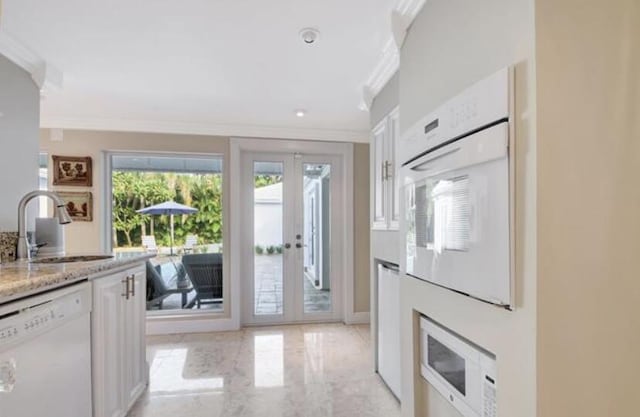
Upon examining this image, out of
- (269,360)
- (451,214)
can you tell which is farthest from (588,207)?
(269,360)

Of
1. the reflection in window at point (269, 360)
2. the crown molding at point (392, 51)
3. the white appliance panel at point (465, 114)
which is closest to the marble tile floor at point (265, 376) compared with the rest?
the reflection in window at point (269, 360)

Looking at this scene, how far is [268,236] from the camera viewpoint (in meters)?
4.05

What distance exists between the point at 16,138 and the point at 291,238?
2.63 meters

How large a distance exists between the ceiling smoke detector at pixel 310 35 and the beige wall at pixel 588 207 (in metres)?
1.30

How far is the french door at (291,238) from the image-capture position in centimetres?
402

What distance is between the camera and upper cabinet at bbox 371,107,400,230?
Result: 7.73 ft

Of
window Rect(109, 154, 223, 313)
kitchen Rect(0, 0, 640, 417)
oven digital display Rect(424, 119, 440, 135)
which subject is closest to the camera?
kitchen Rect(0, 0, 640, 417)

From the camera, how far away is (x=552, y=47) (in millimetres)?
924

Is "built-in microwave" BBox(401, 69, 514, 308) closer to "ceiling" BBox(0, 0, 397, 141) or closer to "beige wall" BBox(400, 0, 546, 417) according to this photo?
"beige wall" BBox(400, 0, 546, 417)

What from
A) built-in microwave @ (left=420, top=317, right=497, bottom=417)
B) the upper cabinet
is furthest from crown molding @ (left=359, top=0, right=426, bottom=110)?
built-in microwave @ (left=420, top=317, right=497, bottom=417)

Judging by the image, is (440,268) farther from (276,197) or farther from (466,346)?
(276,197)

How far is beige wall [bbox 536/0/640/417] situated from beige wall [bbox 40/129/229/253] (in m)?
3.65

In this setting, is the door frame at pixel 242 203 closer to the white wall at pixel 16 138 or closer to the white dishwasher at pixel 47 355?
the white wall at pixel 16 138

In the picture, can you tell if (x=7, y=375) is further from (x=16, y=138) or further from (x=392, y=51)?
(x=392, y=51)
